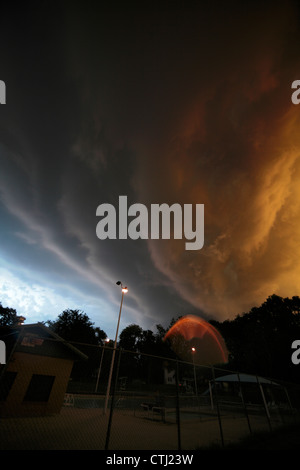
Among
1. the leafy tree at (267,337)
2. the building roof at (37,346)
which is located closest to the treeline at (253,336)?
the leafy tree at (267,337)

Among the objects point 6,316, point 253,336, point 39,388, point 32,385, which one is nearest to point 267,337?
point 253,336

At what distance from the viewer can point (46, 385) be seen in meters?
12.2

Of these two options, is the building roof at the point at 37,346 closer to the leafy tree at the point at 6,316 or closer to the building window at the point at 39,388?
the building window at the point at 39,388

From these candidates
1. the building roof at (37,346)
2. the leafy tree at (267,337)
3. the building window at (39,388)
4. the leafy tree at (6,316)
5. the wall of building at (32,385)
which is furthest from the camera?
the leafy tree at (6,316)

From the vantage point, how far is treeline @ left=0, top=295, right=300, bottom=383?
4262cm

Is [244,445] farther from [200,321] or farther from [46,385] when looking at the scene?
[200,321]

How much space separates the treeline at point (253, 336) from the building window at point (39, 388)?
21.6 meters

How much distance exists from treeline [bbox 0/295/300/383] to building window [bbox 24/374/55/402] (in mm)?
21589

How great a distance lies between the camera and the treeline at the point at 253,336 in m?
42.6
